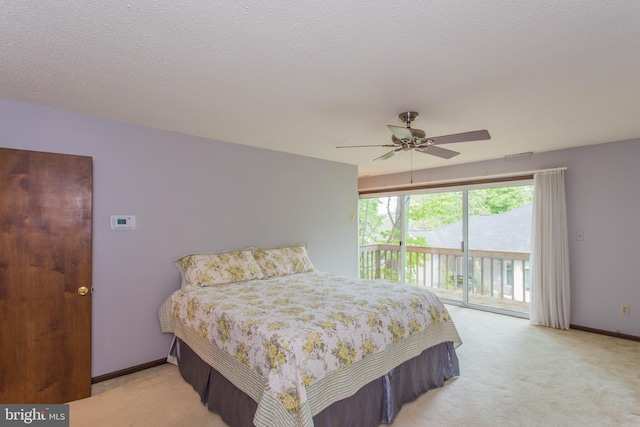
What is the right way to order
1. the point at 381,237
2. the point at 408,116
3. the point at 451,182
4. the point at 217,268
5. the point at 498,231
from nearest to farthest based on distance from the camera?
the point at 408,116, the point at 217,268, the point at 498,231, the point at 451,182, the point at 381,237

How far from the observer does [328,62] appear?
1.81m

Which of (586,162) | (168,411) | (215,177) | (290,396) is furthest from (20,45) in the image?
(586,162)

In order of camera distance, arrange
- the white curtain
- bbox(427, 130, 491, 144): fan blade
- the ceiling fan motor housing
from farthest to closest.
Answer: the white curtain < the ceiling fan motor housing < bbox(427, 130, 491, 144): fan blade

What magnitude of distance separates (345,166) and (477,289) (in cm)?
293

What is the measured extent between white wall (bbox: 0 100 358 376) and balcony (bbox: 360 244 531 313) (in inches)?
109

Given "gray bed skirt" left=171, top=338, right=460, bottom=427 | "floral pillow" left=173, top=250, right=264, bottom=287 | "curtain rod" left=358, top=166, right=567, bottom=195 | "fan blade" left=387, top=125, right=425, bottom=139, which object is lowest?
"gray bed skirt" left=171, top=338, right=460, bottom=427

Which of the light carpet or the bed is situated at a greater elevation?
the bed

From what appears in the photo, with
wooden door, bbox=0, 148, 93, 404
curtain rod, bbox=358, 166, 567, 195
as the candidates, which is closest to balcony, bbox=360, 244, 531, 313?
curtain rod, bbox=358, 166, 567, 195

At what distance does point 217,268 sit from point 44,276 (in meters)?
1.32

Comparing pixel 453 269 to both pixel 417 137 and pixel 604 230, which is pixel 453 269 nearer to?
pixel 604 230

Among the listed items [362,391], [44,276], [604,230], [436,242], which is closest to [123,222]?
[44,276]

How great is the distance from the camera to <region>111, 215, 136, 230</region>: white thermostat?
283 centimetres

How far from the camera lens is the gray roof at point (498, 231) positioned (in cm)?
455

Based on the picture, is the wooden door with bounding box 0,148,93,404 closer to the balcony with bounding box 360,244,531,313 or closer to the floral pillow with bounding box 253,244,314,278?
the floral pillow with bounding box 253,244,314,278
